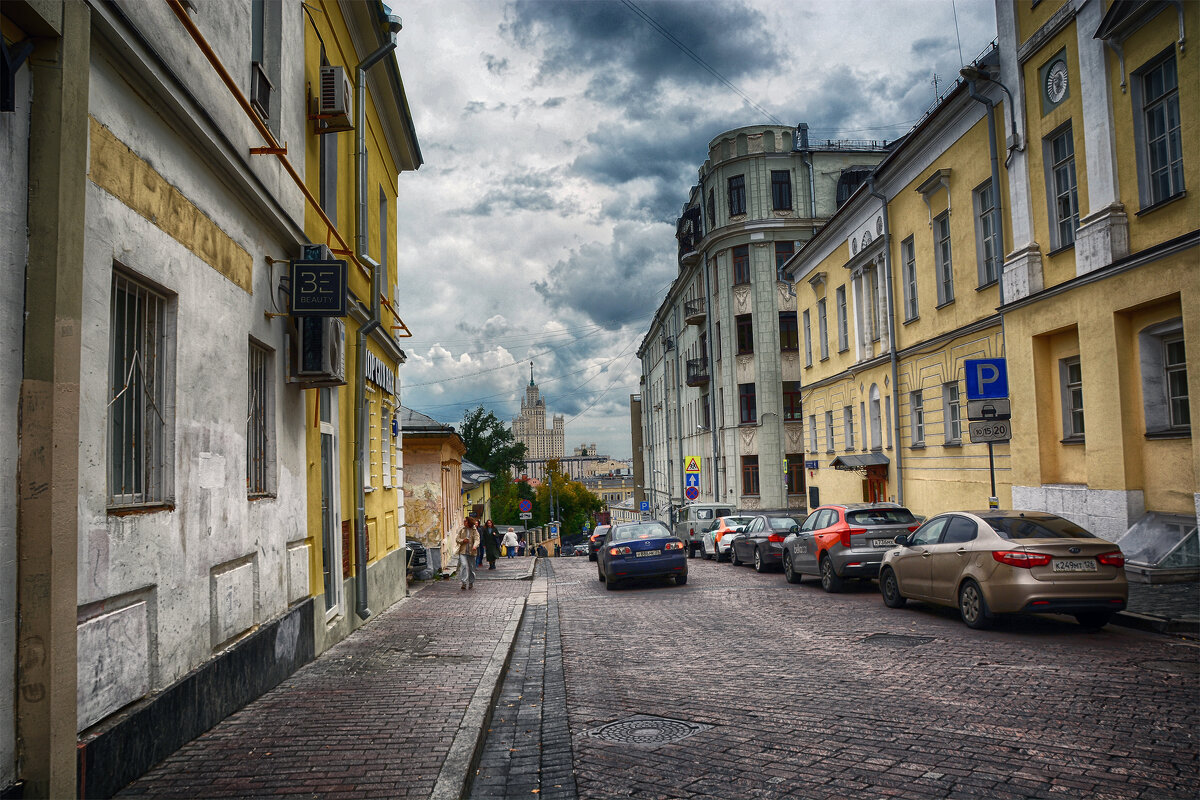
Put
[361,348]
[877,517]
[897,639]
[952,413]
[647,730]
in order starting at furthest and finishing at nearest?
1. [952,413]
2. [877,517]
3. [361,348]
4. [897,639]
5. [647,730]

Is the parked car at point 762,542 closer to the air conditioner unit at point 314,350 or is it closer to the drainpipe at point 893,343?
the drainpipe at point 893,343

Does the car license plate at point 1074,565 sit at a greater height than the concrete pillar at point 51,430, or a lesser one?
lesser

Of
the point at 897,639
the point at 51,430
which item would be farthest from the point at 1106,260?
the point at 51,430

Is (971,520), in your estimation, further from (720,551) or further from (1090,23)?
(720,551)

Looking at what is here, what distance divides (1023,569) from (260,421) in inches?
322

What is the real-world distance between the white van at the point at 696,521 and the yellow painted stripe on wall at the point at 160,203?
24.7 meters

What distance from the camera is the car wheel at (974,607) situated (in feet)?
33.8

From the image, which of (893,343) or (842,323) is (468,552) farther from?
(842,323)

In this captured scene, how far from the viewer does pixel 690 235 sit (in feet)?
162

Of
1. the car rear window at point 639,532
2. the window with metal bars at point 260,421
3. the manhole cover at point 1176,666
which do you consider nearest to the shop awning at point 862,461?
the car rear window at point 639,532

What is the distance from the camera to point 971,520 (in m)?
11.0

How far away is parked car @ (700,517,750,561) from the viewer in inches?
1046

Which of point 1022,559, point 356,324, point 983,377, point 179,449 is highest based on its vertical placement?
point 356,324

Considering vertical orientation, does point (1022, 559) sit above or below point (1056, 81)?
below
